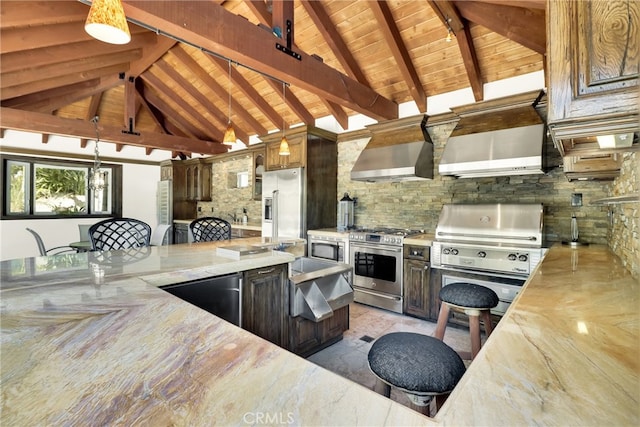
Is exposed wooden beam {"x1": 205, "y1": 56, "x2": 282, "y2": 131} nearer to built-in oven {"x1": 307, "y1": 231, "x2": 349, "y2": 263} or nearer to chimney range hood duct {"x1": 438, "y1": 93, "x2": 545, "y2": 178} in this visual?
built-in oven {"x1": 307, "y1": 231, "x2": 349, "y2": 263}

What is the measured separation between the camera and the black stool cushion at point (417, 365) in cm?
103

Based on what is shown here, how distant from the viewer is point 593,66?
849 millimetres

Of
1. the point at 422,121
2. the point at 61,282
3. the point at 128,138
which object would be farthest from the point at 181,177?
the point at 61,282

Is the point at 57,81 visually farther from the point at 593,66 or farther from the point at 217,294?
the point at 593,66

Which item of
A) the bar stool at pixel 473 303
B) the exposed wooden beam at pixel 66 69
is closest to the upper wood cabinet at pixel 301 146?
the exposed wooden beam at pixel 66 69

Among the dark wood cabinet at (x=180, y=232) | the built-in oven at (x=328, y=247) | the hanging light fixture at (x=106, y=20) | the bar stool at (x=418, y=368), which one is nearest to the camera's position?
the bar stool at (x=418, y=368)

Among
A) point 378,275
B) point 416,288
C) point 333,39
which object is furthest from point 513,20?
point 378,275

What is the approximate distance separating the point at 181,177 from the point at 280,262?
21.4 ft

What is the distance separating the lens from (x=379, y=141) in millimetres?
4344

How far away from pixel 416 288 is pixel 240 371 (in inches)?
124

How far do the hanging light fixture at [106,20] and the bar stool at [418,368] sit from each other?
1945mm

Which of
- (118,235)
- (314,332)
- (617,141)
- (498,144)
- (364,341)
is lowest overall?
(364,341)

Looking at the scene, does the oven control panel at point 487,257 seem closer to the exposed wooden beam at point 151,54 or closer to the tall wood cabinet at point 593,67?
the tall wood cabinet at point 593,67

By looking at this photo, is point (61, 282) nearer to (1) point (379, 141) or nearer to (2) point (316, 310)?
(2) point (316, 310)
